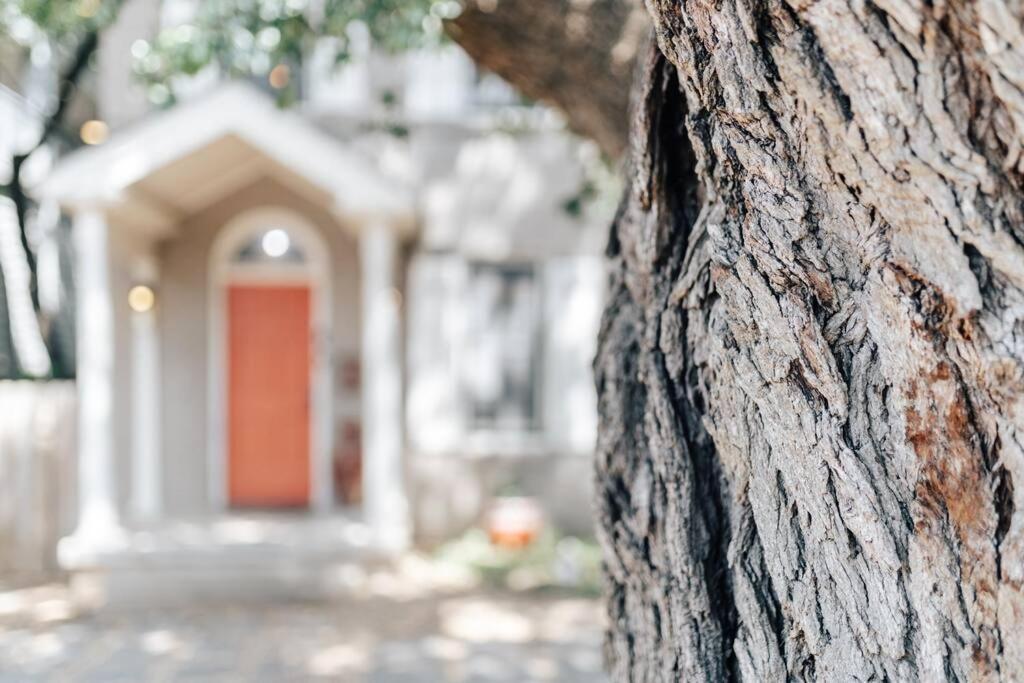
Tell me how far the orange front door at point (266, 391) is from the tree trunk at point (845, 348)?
7791 mm

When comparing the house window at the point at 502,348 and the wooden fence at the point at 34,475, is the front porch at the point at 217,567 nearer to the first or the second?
the wooden fence at the point at 34,475

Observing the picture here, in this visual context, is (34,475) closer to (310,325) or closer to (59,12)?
(310,325)

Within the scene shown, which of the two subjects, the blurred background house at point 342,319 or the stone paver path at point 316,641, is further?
the blurred background house at point 342,319

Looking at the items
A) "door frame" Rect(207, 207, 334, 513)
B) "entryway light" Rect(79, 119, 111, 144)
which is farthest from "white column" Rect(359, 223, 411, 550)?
"entryway light" Rect(79, 119, 111, 144)

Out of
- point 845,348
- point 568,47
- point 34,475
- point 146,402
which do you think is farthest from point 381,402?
point 845,348

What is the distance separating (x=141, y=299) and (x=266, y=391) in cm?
161

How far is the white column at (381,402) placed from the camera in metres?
8.09

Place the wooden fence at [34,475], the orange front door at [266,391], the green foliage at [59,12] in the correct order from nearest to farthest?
the green foliage at [59,12] < the wooden fence at [34,475] < the orange front door at [266,391]

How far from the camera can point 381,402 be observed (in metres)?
8.19

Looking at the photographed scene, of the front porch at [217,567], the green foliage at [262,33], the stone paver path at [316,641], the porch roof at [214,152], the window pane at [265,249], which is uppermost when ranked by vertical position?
the green foliage at [262,33]

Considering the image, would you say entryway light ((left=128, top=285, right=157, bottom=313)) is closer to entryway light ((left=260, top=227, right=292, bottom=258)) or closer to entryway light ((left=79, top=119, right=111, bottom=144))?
entryway light ((left=260, top=227, right=292, bottom=258))

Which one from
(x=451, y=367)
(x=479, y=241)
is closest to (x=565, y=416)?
(x=451, y=367)

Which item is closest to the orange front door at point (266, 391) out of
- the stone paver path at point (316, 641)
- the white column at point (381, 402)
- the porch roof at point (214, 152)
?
the porch roof at point (214, 152)

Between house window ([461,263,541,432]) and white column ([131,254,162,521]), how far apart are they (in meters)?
3.30
